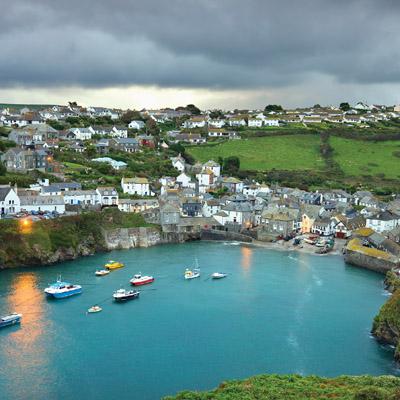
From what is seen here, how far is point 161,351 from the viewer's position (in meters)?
25.1

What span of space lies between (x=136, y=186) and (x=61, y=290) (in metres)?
24.4

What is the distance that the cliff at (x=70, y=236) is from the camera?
128 ft

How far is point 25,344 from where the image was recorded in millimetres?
25641

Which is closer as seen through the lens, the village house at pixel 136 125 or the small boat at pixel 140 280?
the small boat at pixel 140 280

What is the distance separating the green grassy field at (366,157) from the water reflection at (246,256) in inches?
1206

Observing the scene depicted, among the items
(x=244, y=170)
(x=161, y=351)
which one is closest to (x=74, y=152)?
(x=244, y=170)

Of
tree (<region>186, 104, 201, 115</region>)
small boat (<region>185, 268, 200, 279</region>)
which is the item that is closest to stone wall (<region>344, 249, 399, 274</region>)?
small boat (<region>185, 268, 200, 279</region>)

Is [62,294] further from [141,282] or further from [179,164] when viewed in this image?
[179,164]

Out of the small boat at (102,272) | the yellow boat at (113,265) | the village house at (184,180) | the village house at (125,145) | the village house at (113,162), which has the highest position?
the village house at (125,145)

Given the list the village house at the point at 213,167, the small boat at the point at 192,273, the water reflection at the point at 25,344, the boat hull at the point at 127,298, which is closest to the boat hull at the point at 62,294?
the water reflection at the point at 25,344

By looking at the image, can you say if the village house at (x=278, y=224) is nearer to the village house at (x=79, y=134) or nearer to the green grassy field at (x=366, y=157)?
the green grassy field at (x=366, y=157)

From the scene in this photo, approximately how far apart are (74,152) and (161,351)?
146 feet

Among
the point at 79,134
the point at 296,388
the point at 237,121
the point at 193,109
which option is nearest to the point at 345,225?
the point at 296,388

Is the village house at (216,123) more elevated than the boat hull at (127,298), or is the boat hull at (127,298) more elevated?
the village house at (216,123)
